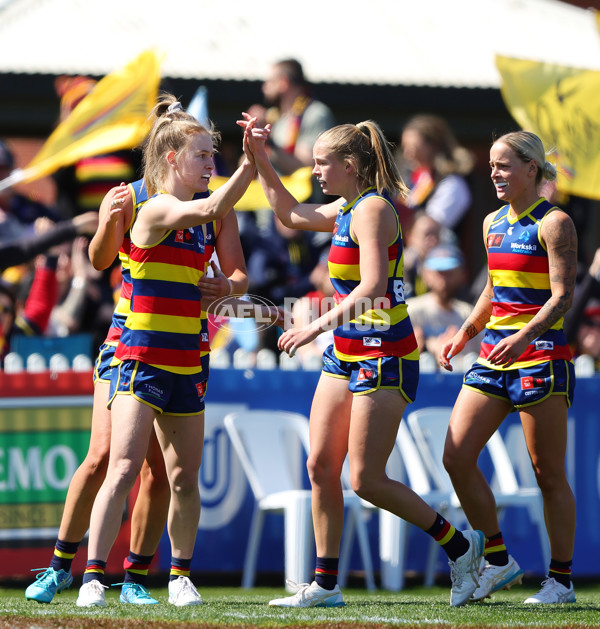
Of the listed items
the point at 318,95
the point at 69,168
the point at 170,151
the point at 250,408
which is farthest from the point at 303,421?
the point at 318,95

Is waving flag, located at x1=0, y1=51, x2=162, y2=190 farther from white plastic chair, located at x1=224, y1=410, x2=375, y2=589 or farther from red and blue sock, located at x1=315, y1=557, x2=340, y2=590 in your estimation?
red and blue sock, located at x1=315, y1=557, x2=340, y2=590

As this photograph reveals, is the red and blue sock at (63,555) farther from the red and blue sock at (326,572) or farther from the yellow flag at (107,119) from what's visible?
the yellow flag at (107,119)

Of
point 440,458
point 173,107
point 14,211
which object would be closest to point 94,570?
point 173,107

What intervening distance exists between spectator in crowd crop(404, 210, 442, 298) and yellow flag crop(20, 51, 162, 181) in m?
2.21

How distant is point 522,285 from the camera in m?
5.57

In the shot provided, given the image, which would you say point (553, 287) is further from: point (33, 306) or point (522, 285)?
point (33, 306)

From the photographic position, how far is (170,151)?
206 inches

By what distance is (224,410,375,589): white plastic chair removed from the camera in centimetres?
719

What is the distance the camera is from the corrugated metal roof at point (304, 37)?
1205 cm

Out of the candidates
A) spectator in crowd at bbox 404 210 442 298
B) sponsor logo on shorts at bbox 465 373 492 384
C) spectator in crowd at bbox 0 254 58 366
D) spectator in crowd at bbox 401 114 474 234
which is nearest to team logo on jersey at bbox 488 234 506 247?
sponsor logo on shorts at bbox 465 373 492 384

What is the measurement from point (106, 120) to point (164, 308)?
3873 mm

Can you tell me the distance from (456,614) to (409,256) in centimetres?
458

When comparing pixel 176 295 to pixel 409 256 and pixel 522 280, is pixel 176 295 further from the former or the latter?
pixel 409 256

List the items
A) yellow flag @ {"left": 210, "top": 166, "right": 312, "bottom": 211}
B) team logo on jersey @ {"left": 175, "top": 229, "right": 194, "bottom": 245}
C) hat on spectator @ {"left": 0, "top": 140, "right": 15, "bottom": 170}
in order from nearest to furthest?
team logo on jersey @ {"left": 175, "top": 229, "right": 194, "bottom": 245}
yellow flag @ {"left": 210, "top": 166, "right": 312, "bottom": 211}
hat on spectator @ {"left": 0, "top": 140, "right": 15, "bottom": 170}
